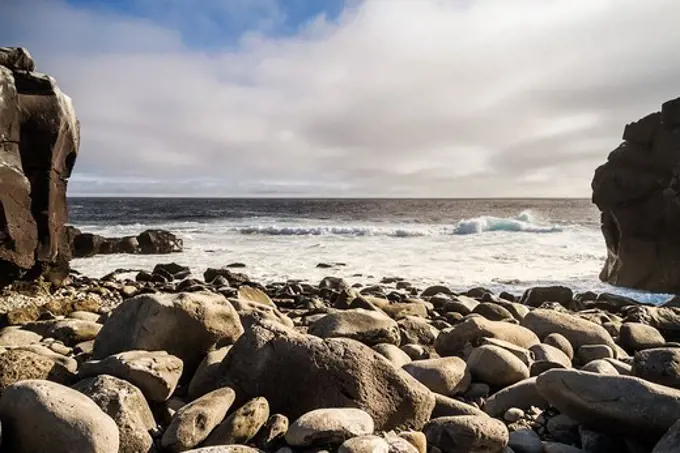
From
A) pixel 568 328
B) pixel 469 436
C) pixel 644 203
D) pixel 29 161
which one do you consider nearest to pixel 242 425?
pixel 469 436

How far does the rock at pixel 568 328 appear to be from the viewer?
5.19m

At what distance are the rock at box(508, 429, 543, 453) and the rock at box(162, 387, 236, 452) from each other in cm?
178

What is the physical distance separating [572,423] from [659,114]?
59.0 feet

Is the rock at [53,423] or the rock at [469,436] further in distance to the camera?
the rock at [469,436]

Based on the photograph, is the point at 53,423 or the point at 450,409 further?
the point at 450,409

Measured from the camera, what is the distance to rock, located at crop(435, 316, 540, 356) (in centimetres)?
486

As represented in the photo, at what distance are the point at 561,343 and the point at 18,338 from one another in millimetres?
5723

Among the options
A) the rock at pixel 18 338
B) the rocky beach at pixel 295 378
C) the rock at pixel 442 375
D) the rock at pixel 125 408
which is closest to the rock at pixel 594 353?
the rocky beach at pixel 295 378

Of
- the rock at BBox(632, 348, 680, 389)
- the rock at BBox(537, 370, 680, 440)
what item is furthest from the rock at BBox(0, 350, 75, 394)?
the rock at BBox(632, 348, 680, 389)

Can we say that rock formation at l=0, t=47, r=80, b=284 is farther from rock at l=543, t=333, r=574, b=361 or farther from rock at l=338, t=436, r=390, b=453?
rock at l=543, t=333, r=574, b=361

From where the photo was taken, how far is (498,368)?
3.92 m

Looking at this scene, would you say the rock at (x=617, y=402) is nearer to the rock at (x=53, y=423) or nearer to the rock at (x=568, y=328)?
the rock at (x=568, y=328)

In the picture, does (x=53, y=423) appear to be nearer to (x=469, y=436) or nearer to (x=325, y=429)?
(x=325, y=429)

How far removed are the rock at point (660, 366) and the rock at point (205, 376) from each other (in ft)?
10.0
